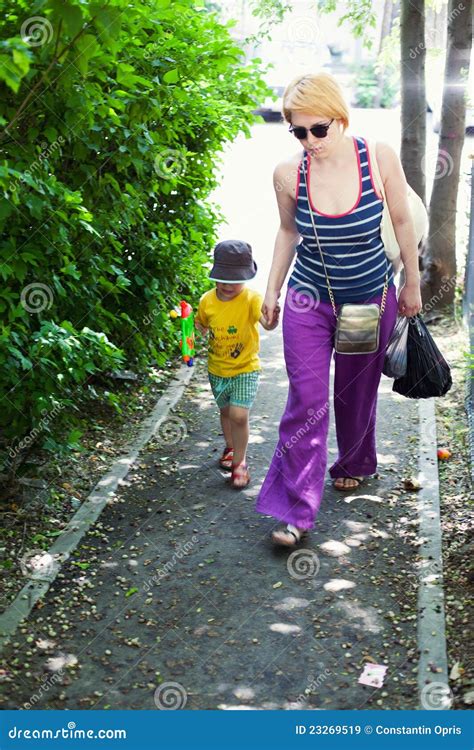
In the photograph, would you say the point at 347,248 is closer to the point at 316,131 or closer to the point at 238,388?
the point at 316,131

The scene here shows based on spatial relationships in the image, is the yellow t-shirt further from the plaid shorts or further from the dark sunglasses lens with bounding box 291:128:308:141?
the dark sunglasses lens with bounding box 291:128:308:141

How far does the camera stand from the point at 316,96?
14.4ft

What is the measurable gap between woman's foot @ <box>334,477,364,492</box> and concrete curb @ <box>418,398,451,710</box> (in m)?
0.38

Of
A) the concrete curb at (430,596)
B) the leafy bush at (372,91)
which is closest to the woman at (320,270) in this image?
the concrete curb at (430,596)

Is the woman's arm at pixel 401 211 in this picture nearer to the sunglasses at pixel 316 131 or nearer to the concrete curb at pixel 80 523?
the sunglasses at pixel 316 131

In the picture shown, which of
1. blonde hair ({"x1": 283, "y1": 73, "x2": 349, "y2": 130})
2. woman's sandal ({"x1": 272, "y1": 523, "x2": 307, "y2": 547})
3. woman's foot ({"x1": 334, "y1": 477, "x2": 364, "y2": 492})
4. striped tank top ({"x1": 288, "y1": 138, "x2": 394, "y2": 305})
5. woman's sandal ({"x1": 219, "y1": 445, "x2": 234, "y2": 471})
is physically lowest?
woman's sandal ({"x1": 219, "y1": 445, "x2": 234, "y2": 471})

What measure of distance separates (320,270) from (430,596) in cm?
173

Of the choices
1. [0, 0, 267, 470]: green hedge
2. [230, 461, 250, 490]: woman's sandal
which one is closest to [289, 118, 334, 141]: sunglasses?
[0, 0, 267, 470]: green hedge

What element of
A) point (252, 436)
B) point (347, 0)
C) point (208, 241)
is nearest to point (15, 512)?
point (252, 436)

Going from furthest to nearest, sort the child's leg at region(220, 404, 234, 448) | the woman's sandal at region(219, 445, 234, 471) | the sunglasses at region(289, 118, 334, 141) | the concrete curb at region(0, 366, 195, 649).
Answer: the woman's sandal at region(219, 445, 234, 471) < the child's leg at region(220, 404, 234, 448) < the sunglasses at region(289, 118, 334, 141) < the concrete curb at region(0, 366, 195, 649)

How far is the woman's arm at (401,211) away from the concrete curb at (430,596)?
1268mm

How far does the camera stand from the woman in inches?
179

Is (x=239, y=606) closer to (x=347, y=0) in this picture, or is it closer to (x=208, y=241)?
(x=208, y=241)

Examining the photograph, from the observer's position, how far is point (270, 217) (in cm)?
1598
